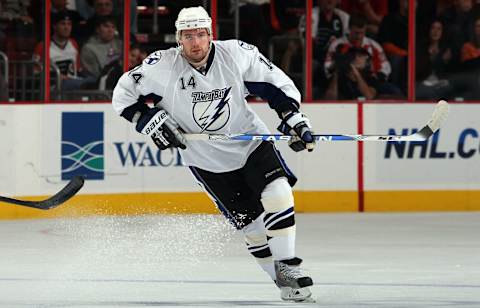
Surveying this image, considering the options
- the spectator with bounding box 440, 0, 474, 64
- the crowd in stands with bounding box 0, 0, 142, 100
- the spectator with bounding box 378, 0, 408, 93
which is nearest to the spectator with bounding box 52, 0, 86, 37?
the crowd in stands with bounding box 0, 0, 142, 100

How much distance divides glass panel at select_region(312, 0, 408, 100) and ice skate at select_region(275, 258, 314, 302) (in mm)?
4537

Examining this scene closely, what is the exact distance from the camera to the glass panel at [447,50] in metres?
10.5

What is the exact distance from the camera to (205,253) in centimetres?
795

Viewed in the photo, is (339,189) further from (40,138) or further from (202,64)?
(202,64)

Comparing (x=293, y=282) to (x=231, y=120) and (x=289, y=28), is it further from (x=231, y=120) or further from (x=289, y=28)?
(x=289, y=28)

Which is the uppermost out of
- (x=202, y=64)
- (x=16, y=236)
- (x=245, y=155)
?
(x=202, y=64)

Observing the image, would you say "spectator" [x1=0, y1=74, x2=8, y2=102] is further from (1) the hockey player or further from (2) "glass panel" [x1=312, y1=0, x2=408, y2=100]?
(1) the hockey player

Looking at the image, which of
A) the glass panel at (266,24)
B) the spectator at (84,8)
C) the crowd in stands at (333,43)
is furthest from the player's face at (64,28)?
the glass panel at (266,24)

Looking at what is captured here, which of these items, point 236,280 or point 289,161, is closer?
point 236,280

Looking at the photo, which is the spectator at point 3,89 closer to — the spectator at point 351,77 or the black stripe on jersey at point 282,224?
the spectator at point 351,77

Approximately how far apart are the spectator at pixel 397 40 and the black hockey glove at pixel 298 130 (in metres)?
4.57

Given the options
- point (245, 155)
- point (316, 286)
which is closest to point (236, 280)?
point (316, 286)

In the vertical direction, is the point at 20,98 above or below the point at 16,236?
above

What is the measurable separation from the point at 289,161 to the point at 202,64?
13.8ft
